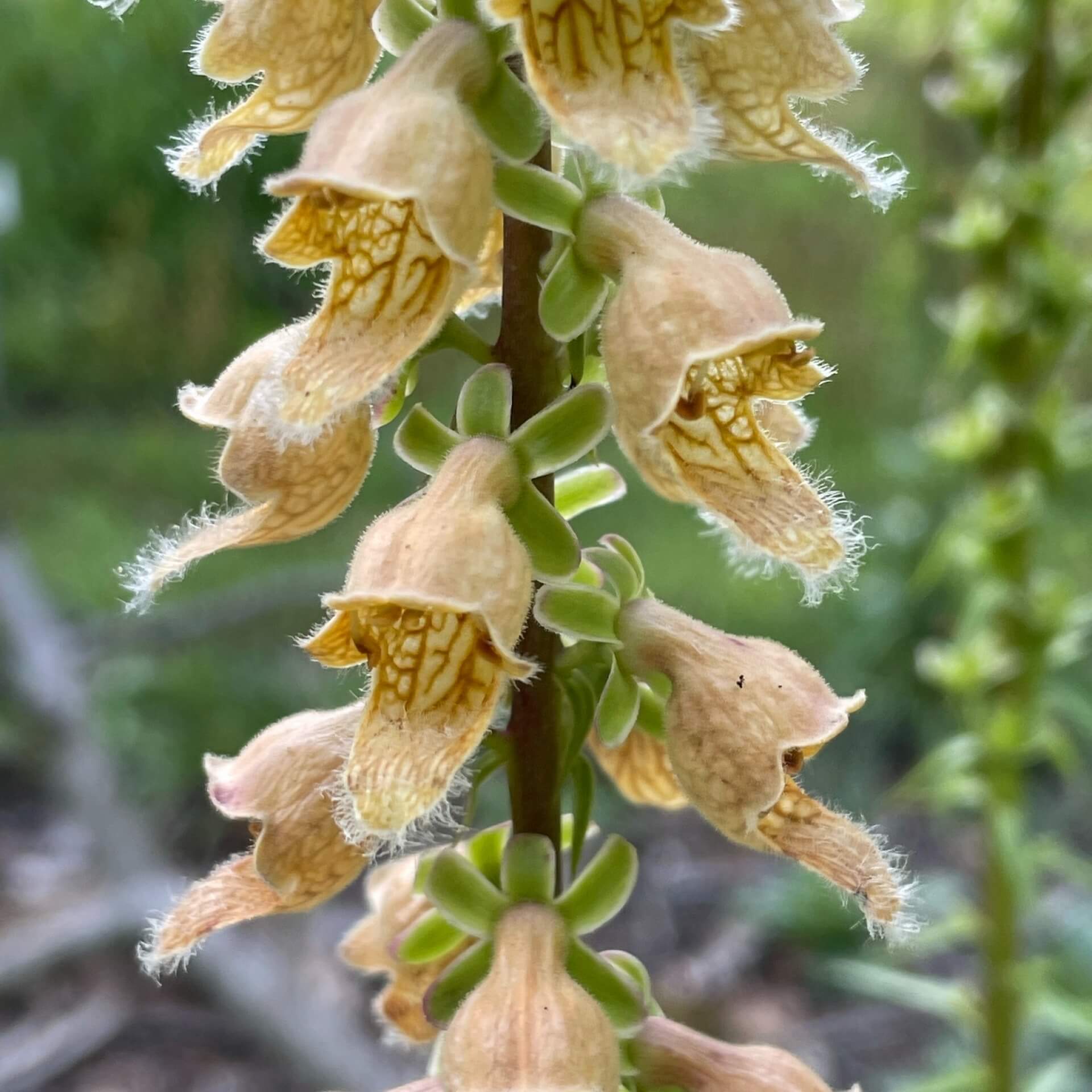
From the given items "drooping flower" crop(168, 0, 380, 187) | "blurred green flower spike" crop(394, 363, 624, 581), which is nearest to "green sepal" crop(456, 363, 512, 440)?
"blurred green flower spike" crop(394, 363, 624, 581)

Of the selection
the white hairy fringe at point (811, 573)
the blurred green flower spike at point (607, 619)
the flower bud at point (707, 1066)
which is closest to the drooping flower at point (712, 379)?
the white hairy fringe at point (811, 573)

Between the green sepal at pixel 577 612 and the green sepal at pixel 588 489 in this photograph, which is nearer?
the green sepal at pixel 577 612

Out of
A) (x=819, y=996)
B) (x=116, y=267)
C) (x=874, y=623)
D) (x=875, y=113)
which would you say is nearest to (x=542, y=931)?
(x=819, y=996)

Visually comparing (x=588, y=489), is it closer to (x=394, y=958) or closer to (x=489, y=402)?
(x=489, y=402)

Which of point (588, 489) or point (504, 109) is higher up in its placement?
point (504, 109)

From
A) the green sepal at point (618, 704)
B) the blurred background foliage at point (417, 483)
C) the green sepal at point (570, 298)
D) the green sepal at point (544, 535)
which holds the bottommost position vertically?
the blurred background foliage at point (417, 483)

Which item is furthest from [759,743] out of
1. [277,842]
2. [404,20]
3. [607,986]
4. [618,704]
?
[404,20]

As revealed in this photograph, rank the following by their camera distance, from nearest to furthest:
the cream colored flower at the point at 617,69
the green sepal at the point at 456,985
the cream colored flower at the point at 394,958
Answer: the cream colored flower at the point at 617,69 < the green sepal at the point at 456,985 < the cream colored flower at the point at 394,958

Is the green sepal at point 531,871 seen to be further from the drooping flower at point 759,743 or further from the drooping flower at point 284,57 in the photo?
the drooping flower at point 284,57
